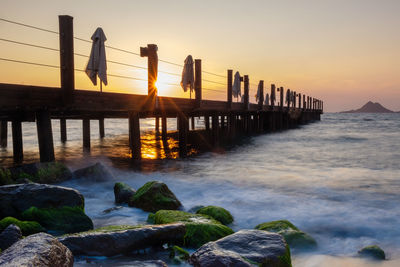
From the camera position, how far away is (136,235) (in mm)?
3521

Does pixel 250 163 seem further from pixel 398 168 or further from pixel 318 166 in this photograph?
pixel 398 168

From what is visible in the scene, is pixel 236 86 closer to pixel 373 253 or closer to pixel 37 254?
pixel 373 253

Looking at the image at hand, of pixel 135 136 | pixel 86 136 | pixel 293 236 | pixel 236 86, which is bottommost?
pixel 293 236

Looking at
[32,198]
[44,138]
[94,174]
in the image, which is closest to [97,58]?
[44,138]

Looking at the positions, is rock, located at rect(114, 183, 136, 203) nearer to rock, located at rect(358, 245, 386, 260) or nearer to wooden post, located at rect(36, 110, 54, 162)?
wooden post, located at rect(36, 110, 54, 162)

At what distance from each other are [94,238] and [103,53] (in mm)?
5837

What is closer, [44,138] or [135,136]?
[44,138]

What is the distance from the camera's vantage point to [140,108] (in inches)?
378

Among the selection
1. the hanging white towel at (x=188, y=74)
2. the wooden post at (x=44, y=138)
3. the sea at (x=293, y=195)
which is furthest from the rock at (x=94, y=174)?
the hanging white towel at (x=188, y=74)

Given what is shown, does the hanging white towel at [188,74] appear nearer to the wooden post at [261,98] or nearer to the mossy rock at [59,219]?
the mossy rock at [59,219]

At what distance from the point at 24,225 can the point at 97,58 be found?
5.09 m

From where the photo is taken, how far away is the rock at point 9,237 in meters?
3.20

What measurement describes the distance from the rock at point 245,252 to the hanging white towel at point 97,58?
604 cm

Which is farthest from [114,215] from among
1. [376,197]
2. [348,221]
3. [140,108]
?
[376,197]
